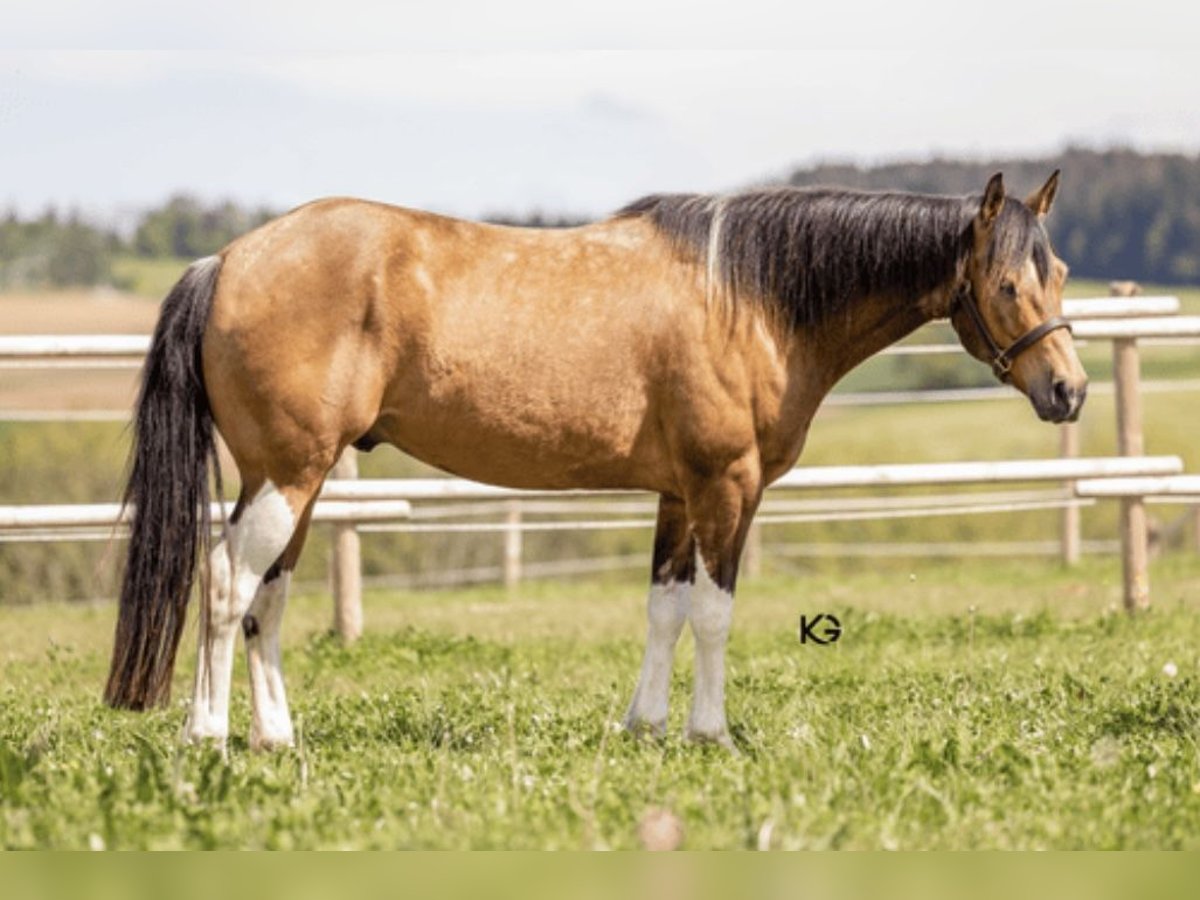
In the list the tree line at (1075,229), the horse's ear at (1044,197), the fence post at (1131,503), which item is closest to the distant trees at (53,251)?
the tree line at (1075,229)

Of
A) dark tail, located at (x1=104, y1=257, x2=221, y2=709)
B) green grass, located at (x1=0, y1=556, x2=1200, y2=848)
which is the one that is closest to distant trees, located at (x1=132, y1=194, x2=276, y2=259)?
green grass, located at (x1=0, y1=556, x2=1200, y2=848)

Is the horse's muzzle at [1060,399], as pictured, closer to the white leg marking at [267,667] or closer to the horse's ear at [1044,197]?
the horse's ear at [1044,197]

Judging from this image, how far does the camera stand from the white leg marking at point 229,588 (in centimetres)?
513

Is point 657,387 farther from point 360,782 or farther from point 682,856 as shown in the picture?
point 682,856

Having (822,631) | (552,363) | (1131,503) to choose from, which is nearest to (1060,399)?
(552,363)

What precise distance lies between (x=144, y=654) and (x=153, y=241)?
170 ft

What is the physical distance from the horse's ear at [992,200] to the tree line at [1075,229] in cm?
4003

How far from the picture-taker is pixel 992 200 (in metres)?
5.38

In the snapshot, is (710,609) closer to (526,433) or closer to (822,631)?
(526,433)

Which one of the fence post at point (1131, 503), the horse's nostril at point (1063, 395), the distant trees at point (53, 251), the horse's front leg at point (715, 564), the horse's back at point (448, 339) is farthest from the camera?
the distant trees at point (53, 251)

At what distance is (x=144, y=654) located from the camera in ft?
17.3

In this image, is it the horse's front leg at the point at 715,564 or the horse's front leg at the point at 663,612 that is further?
the horse's front leg at the point at 663,612

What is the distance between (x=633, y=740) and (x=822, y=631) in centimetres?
367

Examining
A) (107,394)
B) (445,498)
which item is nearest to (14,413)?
(445,498)
